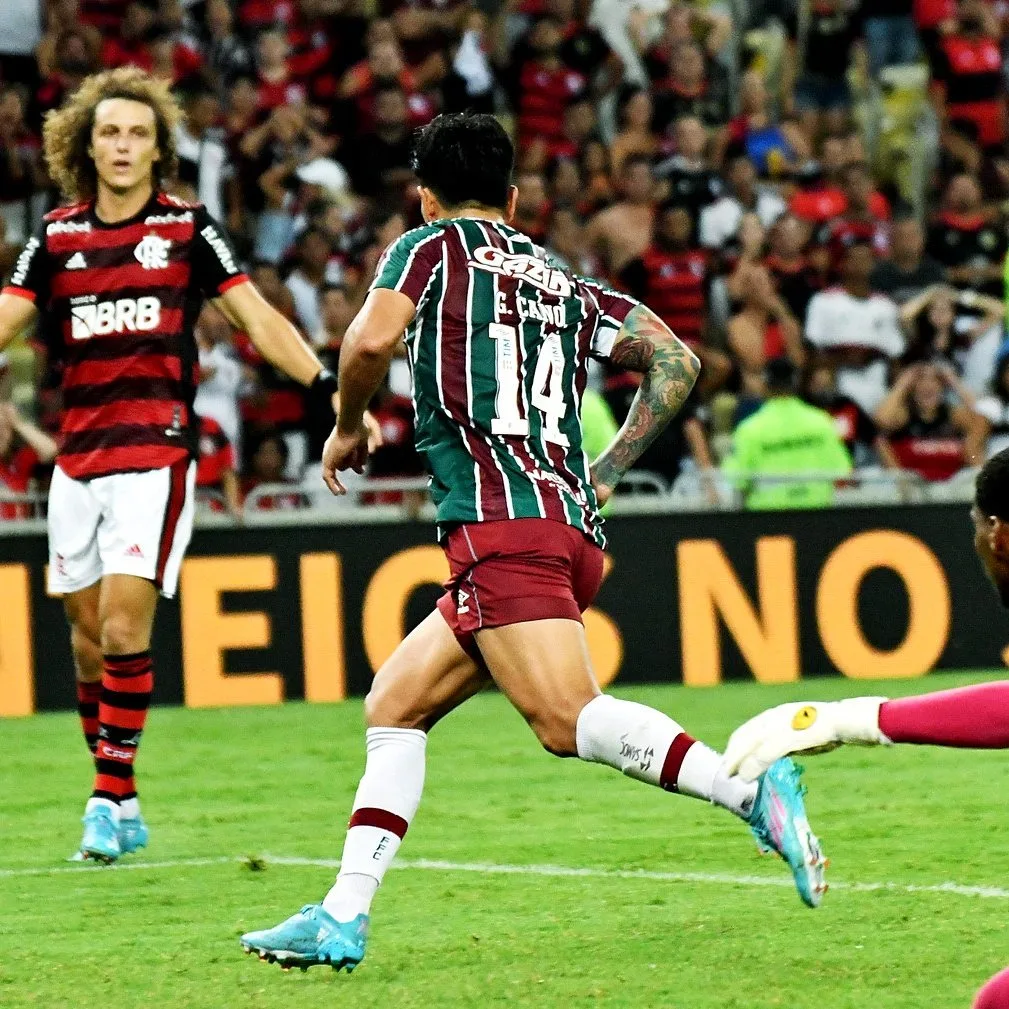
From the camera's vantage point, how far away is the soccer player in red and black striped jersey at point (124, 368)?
7.23 metres

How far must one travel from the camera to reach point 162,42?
15461mm

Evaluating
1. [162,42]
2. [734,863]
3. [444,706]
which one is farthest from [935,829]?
[162,42]

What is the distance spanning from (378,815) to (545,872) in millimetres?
1576

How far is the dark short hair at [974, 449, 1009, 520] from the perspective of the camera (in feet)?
11.7

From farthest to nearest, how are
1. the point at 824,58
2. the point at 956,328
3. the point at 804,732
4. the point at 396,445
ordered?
the point at 824,58 → the point at 956,328 → the point at 396,445 → the point at 804,732

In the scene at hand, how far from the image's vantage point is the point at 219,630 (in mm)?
11898

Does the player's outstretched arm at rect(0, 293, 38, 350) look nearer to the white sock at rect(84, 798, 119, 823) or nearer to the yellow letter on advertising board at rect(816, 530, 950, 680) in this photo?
the white sock at rect(84, 798, 119, 823)

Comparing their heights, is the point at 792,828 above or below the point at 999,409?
above

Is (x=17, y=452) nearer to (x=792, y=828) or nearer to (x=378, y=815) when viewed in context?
(x=378, y=815)

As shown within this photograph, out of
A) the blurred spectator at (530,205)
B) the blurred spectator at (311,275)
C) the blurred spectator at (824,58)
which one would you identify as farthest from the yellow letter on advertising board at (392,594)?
the blurred spectator at (824,58)

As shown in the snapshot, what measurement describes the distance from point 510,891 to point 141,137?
9.27 ft

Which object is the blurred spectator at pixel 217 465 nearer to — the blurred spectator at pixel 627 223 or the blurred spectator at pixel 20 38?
the blurred spectator at pixel 627 223

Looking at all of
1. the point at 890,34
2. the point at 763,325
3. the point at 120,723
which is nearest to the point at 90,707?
the point at 120,723

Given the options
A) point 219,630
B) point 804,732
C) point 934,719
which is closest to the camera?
point 934,719
